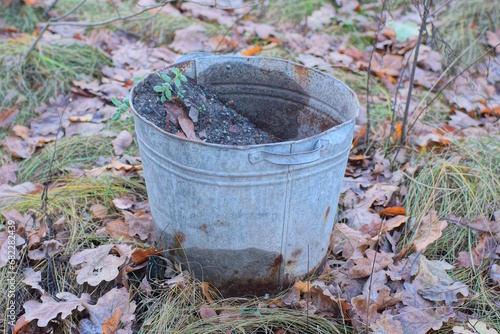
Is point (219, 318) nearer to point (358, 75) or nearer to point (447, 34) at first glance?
point (358, 75)

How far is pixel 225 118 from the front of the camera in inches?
79.5

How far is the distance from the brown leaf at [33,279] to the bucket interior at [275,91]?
1.08m

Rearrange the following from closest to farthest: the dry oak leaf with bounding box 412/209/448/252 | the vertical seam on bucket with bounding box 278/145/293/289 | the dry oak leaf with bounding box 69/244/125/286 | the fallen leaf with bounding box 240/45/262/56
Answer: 1. the vertical seam on bucket with bounding box 278/145/293/289
2. the dry oak leaf with bounding box 69/244/125/286
3. the dry oak leaf with bounding box 412/209/448/252
4. the fallen leaf with bounding box 240/45/262/56

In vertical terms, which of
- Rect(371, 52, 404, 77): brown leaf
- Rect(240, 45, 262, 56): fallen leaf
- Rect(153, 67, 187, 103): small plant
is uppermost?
Rect(153, 67, 187, 103): small plant

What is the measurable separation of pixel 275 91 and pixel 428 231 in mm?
1000

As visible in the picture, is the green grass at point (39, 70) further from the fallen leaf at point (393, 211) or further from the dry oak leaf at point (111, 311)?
the fallen leaf at point (393, 211)

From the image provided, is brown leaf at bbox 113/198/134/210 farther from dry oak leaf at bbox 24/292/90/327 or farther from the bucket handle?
the bucket handle

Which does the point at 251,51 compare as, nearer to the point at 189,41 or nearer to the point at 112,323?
the point at 189,41

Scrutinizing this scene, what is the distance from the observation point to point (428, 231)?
228 centimetres

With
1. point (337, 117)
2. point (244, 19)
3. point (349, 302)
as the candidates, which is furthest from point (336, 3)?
point (349, 302)

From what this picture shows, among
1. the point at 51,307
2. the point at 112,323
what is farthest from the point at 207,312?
the point at 51,307

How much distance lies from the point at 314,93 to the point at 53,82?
223cm

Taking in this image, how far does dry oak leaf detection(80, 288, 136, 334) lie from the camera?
1.73m

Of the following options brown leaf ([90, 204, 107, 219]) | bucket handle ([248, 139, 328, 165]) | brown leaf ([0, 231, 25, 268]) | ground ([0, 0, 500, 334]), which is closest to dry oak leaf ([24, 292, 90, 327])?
ground ([0, 0, 500, 334])
